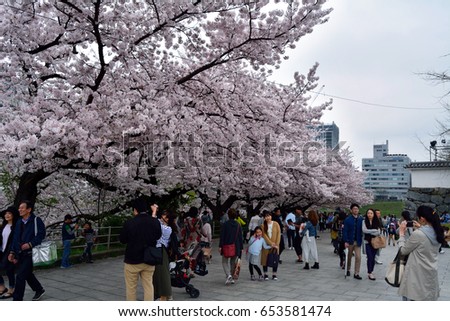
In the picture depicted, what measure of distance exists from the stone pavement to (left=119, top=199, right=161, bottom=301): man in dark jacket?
1.56 m

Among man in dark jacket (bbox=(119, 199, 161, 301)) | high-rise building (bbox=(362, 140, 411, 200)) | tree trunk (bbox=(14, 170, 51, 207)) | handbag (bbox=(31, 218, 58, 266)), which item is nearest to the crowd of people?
man in dark jacket (bbox=(119, 199, 161, 301))

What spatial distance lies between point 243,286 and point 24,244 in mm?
4243

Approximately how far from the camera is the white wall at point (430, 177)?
22772mm

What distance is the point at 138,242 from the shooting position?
512 cm

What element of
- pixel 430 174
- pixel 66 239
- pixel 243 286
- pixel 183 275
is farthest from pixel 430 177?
pixel 66 239

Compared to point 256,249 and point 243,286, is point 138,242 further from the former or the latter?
point 256,249

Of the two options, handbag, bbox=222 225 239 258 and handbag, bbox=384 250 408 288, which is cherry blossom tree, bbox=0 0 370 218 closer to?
handbag, bbox=222 225 239 258

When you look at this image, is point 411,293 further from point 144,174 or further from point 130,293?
point 144,174

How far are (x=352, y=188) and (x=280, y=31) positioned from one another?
976 inches

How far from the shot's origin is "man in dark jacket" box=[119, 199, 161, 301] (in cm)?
512

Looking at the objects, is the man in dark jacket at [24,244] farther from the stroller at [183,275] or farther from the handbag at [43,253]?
the stroller at [183,275]

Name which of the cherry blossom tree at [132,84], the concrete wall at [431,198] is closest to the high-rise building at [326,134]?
the concrete wall at [431,198]

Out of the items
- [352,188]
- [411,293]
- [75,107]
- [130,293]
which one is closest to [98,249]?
[75,107]

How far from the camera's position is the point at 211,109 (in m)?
10.4
